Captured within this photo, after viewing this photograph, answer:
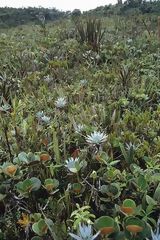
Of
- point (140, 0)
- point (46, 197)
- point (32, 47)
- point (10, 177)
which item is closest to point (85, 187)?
point (46, 197)

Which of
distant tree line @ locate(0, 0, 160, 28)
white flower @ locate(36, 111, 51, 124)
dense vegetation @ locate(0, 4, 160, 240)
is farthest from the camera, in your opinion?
distant tree line @ locate(0, 0, 160, 28)

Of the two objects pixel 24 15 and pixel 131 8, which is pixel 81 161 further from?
pixel 24 15

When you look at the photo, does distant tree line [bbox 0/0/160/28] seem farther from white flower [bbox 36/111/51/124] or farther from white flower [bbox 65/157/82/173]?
white flower [bbox 65/157/82/173]

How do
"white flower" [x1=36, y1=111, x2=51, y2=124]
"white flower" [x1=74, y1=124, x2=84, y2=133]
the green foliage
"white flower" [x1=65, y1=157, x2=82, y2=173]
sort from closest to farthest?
1. "white flower" [x1=65, y1=157, x2=82, y2=173]
2. "white flower" [x1=74, y1=124, x2=84, y2=133]
3. "white flower" [x1=36, y1=111, x2=51, y2=124]
4. the green foliage

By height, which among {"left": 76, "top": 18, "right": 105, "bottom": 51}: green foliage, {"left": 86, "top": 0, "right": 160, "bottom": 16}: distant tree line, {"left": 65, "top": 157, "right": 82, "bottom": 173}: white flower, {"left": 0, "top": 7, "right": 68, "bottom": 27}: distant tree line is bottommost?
{"left": 0, "top": 7, "right": 68, "bottom": 27}: distant tree line

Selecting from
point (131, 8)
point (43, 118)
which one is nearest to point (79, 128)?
point (43, 118)

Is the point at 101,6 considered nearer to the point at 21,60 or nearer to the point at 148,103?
the point at 21,60

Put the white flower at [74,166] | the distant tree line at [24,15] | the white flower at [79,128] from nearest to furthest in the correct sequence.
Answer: the white flower at [74,166]
the white flower at [79,128]
the distant tree line at [24,15]

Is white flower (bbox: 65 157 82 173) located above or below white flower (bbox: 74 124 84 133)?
above

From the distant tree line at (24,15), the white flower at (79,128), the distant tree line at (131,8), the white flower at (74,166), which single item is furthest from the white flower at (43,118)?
the distant tree line at (24,15)

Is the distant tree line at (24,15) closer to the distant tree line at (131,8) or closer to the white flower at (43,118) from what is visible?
the distant tree line at (131,8)

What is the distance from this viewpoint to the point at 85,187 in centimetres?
167

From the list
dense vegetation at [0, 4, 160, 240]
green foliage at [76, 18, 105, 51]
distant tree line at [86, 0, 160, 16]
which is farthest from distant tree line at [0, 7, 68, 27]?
dense vegetation at [0, 4, 160, 240]

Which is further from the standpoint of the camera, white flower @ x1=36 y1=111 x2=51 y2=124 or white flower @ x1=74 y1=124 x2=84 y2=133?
white flower @ x1=36 y1=111 x2=51 y2=124
